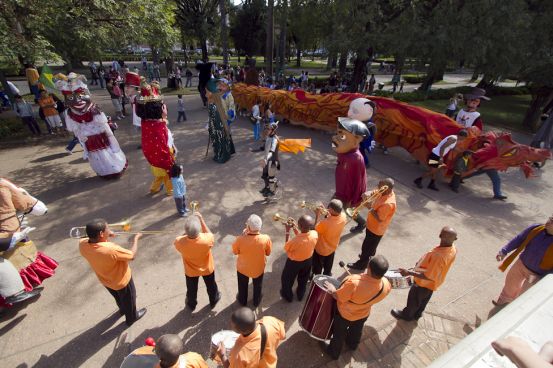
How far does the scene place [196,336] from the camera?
11.4 ft

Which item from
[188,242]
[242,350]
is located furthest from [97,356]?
[242,350]

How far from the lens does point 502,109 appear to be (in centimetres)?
1700

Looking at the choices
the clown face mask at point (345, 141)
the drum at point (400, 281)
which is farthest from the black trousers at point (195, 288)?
the clown face mask at point (345, 141)

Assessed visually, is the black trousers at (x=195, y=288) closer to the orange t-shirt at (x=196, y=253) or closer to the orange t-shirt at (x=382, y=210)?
the orange t-shirt at (x=196, y=253)

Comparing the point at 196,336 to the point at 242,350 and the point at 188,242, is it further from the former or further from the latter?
the point at 242,350

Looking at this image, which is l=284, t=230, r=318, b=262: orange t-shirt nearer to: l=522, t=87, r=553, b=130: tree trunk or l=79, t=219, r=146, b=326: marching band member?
l=79, t=219, r=146, b=326: marching band member

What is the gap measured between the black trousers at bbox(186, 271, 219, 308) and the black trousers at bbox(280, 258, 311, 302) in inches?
36.4

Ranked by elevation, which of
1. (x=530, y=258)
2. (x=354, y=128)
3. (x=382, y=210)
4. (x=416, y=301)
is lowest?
(x=416, y=301)

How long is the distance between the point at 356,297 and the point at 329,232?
1.13 meters

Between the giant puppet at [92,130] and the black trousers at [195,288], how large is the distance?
193 inches

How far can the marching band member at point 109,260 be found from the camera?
9.71ft

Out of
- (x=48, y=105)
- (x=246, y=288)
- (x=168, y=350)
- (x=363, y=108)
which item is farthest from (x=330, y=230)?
(x=48, y=105)

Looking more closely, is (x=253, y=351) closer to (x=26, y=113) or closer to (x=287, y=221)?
(x=287, y=221)

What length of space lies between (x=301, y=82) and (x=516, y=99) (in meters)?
15.6
